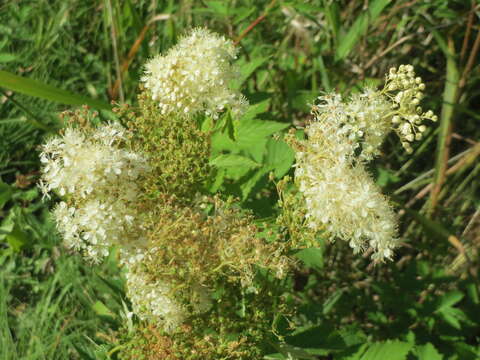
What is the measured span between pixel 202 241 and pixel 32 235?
6.26 ft

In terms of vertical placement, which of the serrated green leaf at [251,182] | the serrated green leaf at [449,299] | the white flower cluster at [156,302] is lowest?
the serrated green leaf at [449,299]

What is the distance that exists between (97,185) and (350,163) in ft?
1.91

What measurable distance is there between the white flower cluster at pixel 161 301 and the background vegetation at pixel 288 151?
378mm

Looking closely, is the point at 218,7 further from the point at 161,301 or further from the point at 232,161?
the point at 161,301

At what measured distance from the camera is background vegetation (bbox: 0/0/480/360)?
2.16 metres

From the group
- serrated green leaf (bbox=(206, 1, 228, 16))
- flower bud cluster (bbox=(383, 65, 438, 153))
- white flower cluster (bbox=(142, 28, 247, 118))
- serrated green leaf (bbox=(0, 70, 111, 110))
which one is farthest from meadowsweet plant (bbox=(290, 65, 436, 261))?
serrated green leaf (bbox=(206, 1, 228, 16))

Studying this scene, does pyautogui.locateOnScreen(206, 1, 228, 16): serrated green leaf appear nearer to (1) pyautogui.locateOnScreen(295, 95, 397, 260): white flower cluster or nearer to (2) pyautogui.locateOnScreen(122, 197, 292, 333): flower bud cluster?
(1) pyautogui.locateOnScreen(295, 95, 397, 260): white flower cluster

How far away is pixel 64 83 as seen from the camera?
3.18 m

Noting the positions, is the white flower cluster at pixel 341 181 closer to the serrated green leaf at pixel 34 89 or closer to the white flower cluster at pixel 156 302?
the white flower cluster at pixel 156 302

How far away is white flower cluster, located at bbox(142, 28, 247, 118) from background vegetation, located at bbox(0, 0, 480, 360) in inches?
6.5

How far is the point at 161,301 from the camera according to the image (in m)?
1.25

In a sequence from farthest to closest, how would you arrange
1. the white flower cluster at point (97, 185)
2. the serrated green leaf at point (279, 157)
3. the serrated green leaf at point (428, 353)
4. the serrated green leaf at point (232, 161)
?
1. the serrated green leaf at point (428, 353)
2. the serrated green leaf at point (279, 157)
3. the serrated green leaf at point (232, 161)
4. the white flower cluster at point (97, 185)

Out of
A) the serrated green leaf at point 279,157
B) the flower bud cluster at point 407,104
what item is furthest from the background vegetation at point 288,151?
the flower bud cluster at point 407,104

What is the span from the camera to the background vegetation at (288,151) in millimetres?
2162
